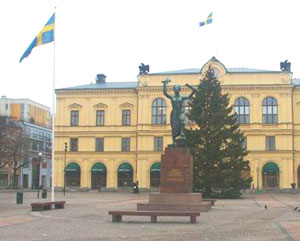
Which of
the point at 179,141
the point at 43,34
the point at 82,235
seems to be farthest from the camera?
the point at 43,34

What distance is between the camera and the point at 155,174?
66.4m

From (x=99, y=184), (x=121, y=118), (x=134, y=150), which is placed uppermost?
(x=121, y=118)

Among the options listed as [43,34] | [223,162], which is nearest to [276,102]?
[223,162]

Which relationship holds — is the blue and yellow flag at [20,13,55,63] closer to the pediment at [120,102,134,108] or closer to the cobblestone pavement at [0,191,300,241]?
the cobblestone pavement at [0,191,300,241]

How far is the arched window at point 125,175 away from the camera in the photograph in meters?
67.9

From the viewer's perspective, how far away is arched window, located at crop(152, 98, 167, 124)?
67125 millimetres

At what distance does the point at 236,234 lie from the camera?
15227mm

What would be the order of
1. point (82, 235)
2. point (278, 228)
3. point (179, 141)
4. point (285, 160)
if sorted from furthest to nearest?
1. point (285, 160)
2. point (179, 141)
3. point (278, 228)
4. point (82, 235)

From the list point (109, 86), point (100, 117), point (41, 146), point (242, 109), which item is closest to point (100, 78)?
point (109, 86)

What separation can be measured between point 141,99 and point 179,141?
1704 inches

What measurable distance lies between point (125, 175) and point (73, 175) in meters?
7.44

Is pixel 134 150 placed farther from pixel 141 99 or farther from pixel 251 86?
pixel 251 86

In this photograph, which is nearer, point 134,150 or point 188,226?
point 188,226

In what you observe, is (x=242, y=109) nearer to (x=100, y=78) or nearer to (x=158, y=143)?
(x=158, y=143)
